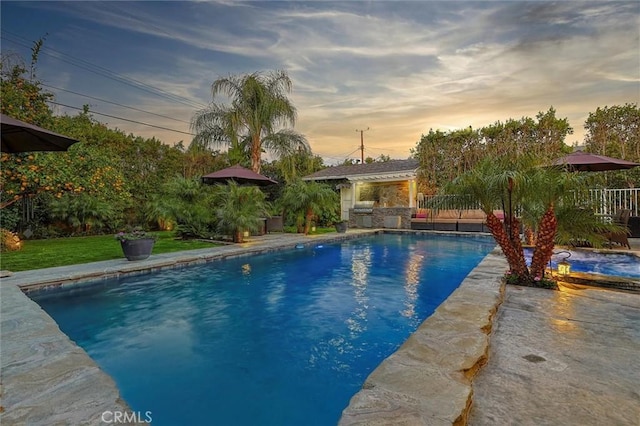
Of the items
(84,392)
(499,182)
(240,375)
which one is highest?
(499,182)

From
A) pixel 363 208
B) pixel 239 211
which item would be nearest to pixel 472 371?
pixel 239 211

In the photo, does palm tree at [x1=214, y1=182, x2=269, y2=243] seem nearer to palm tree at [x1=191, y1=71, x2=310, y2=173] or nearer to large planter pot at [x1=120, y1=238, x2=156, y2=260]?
large planter pot at [x1=120, y1=238, x2=156, y2=260]

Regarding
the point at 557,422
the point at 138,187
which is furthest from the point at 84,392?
the point at 138,187

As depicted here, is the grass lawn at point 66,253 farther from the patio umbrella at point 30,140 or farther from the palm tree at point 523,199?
the palm tree at point 523,199

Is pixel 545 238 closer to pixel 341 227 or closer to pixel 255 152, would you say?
pixel 341 227

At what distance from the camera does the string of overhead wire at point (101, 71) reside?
1143cm

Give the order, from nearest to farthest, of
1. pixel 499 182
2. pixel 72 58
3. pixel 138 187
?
pixel 499 182 < pixel 72 58 < pixel 138 187

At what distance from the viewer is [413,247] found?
12164 millimetres

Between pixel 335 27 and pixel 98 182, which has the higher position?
pixel 335 27

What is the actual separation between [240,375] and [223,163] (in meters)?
22.2

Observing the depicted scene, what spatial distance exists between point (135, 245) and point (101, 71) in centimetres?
1120

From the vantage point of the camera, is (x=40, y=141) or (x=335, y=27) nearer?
(x=40, y=141)

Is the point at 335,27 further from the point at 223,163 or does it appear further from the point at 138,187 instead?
the point at 223,163

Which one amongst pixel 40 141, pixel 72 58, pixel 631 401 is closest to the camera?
pixel 631 401
